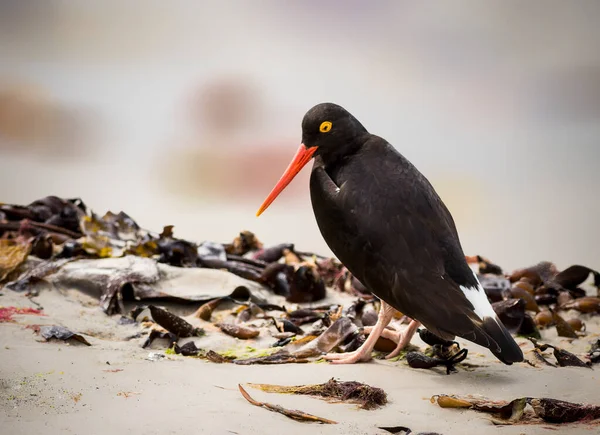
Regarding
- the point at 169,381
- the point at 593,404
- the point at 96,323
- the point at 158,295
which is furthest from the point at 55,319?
the point at 593,404

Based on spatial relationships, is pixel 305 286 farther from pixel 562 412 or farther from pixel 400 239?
pixel 562 412

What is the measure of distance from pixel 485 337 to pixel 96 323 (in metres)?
1.97

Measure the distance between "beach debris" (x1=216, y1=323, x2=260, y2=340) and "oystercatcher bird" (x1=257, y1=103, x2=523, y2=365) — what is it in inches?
19.4

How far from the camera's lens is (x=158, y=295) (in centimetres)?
377

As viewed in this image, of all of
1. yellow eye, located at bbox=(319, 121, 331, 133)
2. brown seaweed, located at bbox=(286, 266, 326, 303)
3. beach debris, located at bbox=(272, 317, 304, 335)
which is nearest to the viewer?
yellow eye, located at bbox=(319, 121, 331, 133)

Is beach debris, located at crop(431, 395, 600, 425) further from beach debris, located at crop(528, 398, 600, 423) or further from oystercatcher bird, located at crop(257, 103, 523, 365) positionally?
oystercatcher bird, located at crop(257, 103, 523, 365)

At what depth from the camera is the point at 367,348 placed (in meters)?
3.02

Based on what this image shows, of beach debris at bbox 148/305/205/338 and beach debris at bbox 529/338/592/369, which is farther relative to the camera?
beach debris at bbox 148/305/205/338

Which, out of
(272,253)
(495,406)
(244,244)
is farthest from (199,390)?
(244,244)

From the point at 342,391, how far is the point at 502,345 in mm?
628

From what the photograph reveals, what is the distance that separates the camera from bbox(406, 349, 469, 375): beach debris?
2.93 m

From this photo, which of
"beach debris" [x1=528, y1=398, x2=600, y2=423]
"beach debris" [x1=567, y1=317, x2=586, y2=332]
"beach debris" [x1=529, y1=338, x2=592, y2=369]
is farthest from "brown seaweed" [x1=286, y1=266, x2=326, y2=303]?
"beach debris" [x1=528, y1=398, x2=600, y2=423]

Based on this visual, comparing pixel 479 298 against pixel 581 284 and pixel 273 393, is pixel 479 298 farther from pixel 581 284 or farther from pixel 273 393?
pixel 581 284

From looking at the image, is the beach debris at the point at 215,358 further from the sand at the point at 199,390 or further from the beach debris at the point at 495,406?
the beach debris at the point at 495,406
